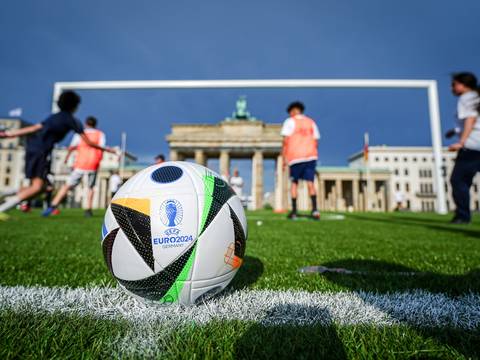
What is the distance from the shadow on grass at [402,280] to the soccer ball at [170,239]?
102 centimetres

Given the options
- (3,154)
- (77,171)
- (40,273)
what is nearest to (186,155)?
(77,171)

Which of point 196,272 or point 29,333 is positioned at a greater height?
point 196,272

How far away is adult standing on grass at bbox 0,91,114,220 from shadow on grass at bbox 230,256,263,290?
15.1 ft

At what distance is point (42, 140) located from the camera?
219 inches

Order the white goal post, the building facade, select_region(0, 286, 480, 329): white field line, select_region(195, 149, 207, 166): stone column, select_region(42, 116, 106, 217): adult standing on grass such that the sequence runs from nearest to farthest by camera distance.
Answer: select_region(0, 286, 480, 329): white field line
select_region(42, 116, 106, 217): adult standing on grass
the white goal post
select_region(195, 149, 207, 166): stone column
the building facade

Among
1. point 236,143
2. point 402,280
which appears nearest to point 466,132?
point 402,280

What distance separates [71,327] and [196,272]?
25.9 inches

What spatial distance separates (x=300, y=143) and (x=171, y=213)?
22.4ft

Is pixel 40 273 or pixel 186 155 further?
pixel 186 155

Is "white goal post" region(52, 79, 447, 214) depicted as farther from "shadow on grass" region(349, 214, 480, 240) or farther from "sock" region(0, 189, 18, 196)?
"sock" region(0, 189, 18, 196)

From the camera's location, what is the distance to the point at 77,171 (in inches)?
360

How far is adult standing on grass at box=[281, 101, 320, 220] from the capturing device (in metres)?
8.04

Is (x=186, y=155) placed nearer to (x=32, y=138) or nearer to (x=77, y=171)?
(x=77, y=171)

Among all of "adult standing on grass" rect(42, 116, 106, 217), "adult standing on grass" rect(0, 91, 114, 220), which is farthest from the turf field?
"adult standing on grass" rect(42, 116, 106, 217)
